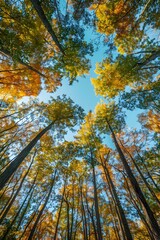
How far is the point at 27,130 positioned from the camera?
41.9ft

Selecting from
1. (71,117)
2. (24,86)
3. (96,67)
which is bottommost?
(24,86)

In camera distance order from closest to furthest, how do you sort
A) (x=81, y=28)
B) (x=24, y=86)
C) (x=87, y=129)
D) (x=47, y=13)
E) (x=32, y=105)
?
(x=47, y=13) < (x=81, y=28) < (x=24, y=86) < (x=32, y=105) < (x=87, y=129)

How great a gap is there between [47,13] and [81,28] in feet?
5.43

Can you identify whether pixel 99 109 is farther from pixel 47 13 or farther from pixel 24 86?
pixel 47 13

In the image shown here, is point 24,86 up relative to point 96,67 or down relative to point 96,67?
down

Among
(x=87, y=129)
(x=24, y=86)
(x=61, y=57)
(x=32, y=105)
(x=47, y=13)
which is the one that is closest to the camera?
(x=47, y=13)

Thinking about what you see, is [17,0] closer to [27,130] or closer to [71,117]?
[71,117]

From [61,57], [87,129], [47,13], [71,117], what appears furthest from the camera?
[87,129]

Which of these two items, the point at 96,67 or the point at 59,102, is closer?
the point at 96,67

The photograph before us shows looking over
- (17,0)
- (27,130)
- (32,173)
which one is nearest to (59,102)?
(27,130)

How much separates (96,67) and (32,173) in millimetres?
11752

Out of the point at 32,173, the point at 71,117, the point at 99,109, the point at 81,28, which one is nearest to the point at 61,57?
the point at 81,28

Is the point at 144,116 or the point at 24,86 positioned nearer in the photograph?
the point at 24,86

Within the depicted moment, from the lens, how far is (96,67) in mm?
10367
